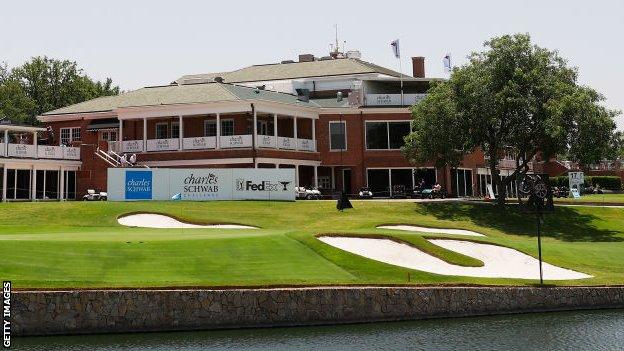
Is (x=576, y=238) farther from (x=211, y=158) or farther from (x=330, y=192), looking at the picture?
(x=211, y=158)

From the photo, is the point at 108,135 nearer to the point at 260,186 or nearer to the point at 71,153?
the point at 71,153

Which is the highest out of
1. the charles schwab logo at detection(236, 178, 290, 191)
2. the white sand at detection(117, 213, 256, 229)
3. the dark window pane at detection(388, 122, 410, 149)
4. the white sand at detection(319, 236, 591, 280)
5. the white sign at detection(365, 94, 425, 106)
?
the white sign at detection(365, 94, 425, 106)

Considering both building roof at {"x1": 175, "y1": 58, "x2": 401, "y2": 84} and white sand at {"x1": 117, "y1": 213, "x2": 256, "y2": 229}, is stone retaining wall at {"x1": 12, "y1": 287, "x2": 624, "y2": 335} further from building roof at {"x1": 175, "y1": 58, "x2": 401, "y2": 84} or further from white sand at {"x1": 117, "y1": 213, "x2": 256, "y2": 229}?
building roof at {"x1": 175, "y1": 58, "x2": 401, "y2": 84}

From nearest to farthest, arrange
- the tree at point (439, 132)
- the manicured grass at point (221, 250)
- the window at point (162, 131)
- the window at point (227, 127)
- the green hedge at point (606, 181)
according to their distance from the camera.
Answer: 1. the manicured grass at point (221, 250)
2. the tree at point (439, 132)
3. the window at point (227, 127)
4. the window at point (162, 131)
5. the green hedge at point (606, 181)

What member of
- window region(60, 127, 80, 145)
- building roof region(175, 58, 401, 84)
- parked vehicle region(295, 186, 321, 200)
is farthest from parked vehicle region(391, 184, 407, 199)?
window region(60, 127, 80, 145)

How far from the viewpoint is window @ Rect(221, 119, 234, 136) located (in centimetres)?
5197

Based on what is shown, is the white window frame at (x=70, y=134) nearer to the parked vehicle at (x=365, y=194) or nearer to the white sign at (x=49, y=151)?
the white sign at (x=49, y=151)

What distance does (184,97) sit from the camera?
51625mm

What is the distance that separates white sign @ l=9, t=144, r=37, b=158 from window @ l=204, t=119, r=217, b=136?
38.5 feet

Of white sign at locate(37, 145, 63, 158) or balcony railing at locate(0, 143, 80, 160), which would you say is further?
white sign at locate(37, 145, 63, 158)

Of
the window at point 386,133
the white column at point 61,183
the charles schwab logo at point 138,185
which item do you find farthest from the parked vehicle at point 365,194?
the white column at point 61,183

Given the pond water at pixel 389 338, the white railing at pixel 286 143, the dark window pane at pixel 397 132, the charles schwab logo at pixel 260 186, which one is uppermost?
the dark window pane at pixel 397 132

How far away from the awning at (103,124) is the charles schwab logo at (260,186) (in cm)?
1535

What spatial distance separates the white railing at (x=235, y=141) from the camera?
160ft
